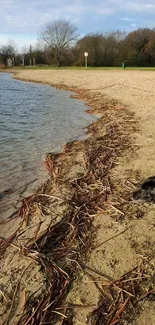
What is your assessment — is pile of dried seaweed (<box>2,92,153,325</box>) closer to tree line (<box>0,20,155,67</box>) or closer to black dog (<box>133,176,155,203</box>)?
black dog (<box>133,176,155,203</box>)

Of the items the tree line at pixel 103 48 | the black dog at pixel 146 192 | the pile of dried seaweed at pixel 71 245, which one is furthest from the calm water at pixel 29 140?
the tree line at pixel 103 48

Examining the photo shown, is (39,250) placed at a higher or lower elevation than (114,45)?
lower

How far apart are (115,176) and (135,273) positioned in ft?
7.61

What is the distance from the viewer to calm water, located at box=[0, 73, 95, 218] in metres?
5.04

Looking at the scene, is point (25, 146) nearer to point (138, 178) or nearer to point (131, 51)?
point (138, 178)

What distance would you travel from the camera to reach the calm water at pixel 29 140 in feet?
16.5

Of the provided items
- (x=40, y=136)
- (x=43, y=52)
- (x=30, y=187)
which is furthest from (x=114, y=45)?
(x=30, y=187)

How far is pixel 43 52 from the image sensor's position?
74250 millimetres

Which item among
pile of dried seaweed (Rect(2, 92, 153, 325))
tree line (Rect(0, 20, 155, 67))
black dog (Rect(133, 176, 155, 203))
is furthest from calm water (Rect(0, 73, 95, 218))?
tree line (Rect(0, 20, 155, 67))

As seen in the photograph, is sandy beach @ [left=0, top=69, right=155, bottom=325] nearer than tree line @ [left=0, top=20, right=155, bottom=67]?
Yes

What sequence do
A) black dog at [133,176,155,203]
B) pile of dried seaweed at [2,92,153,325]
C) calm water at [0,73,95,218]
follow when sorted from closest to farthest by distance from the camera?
pile of dried seaweed at [2,92,153,325]
black dog at [133,176,155,203]
calm water at [0,73,95,218]

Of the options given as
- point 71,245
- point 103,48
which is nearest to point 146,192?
point 71,245

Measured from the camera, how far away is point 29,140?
26.8ft

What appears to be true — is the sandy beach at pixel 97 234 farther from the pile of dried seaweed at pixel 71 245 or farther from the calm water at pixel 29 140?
the calm water at pixel 29 140
